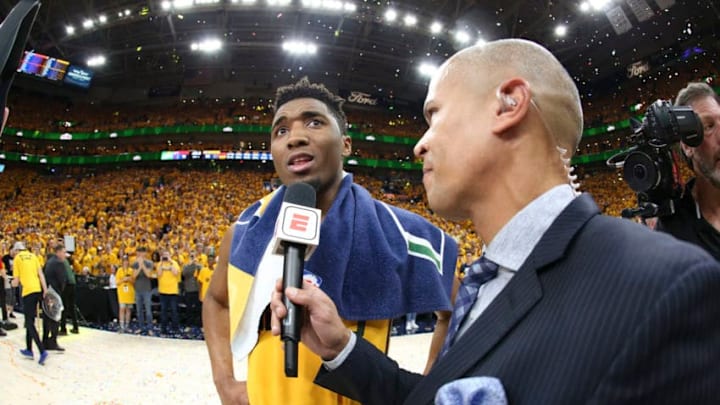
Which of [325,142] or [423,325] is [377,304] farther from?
[423,325]

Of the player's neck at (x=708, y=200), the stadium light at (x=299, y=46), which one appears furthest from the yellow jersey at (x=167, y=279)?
the stadium light at (x=299, y=46)

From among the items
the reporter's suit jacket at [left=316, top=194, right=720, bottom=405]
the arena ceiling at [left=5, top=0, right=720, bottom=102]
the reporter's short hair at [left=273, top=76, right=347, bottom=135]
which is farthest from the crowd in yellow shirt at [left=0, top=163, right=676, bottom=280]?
the reporter's suit jacket at [left=316, top=194, right=720, bottom=405]

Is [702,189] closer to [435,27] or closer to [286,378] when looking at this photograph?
[286,378]

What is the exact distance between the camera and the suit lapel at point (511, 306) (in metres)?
0.77

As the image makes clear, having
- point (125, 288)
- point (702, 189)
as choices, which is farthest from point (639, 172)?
point (125, 288)

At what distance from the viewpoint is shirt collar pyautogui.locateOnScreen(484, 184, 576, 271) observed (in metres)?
0.89

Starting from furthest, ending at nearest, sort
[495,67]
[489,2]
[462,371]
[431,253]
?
[489,2] → [431,253] → [495,67] → [462,371]

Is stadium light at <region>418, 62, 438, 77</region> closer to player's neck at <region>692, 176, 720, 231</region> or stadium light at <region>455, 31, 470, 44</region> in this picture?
stadium light at <region>455, 31, 470, 44</region>

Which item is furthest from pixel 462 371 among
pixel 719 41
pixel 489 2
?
pixel 719 41

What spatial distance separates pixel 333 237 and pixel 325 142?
37 centimetres

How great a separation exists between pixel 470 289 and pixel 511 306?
0.20 m

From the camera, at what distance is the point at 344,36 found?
79.1ft

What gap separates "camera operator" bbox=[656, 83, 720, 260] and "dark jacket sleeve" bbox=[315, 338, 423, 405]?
66.7 inches

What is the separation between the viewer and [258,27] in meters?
24.1
